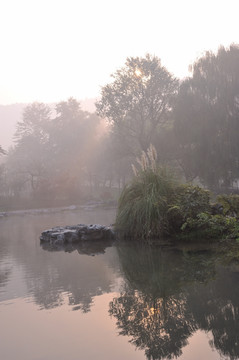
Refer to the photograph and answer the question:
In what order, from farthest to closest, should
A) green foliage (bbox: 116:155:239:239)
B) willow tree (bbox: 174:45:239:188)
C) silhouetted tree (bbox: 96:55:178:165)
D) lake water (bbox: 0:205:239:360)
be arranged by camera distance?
silhouetted tree (bbox: 96:55:178:165) < willow tree (bbox: 174:45:239:188) < green foliage (bbox: 116:155:239:239) < lake water (bbox: 0:205:239:360)

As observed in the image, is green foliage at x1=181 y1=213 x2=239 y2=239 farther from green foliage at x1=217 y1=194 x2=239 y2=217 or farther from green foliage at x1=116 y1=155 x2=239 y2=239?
green foliage at x1=217 y1=194 x2=239 y2=217

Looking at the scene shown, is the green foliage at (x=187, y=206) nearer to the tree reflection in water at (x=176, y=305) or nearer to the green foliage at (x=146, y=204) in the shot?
the green foliage at (x=146, y=204)

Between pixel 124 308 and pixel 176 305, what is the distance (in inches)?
21.3

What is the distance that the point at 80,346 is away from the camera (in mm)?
2979

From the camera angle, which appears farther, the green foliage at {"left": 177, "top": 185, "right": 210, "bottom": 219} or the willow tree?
the willow tree

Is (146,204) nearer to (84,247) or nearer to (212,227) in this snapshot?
(212,227)

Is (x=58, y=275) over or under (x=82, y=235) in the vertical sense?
under

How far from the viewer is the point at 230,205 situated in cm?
910

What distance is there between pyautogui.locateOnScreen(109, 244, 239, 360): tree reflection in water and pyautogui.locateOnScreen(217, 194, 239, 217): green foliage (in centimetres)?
328

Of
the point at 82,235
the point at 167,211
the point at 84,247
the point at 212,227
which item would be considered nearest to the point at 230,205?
the point at 212,227

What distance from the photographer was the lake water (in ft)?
9.53

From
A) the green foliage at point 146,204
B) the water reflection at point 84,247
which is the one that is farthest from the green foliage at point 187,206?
the water reflection at point 84,247

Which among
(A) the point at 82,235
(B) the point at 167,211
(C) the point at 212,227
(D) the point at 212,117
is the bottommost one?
(A) the point at 82,235

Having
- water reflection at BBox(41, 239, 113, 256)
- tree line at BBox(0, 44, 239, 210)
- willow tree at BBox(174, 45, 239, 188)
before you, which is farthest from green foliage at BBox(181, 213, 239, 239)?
willow tree at BBox(174, 45, 239, 188)
